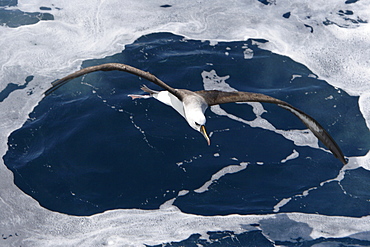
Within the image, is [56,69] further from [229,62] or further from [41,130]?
[229,62]

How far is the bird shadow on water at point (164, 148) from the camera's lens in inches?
534

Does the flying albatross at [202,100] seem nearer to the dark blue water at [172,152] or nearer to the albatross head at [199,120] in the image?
the albatross head at [199,120]

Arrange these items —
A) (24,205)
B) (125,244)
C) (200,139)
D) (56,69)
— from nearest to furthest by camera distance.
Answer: (125,244)
(24,205)
(200,139)
(56,69)

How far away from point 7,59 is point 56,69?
7.11ft

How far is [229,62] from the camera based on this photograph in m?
18.5

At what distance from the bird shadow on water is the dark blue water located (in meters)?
0.03

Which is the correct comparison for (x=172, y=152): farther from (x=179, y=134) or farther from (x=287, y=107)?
(x=287, y=107)

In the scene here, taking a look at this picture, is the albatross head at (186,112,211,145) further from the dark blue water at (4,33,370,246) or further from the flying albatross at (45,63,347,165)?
the dark blue water at (4,33,370,246)

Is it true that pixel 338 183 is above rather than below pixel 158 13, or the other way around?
below

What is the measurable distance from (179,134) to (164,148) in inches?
29.3

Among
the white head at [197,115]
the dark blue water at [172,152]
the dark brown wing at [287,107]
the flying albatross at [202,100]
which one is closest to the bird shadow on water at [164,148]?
the dark blue water at [172,152]

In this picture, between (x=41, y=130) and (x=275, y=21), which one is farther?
(x=275, y=21)

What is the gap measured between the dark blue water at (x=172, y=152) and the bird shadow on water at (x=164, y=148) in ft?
0.11

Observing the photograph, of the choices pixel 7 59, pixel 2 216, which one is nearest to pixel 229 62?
pixel 7 59
